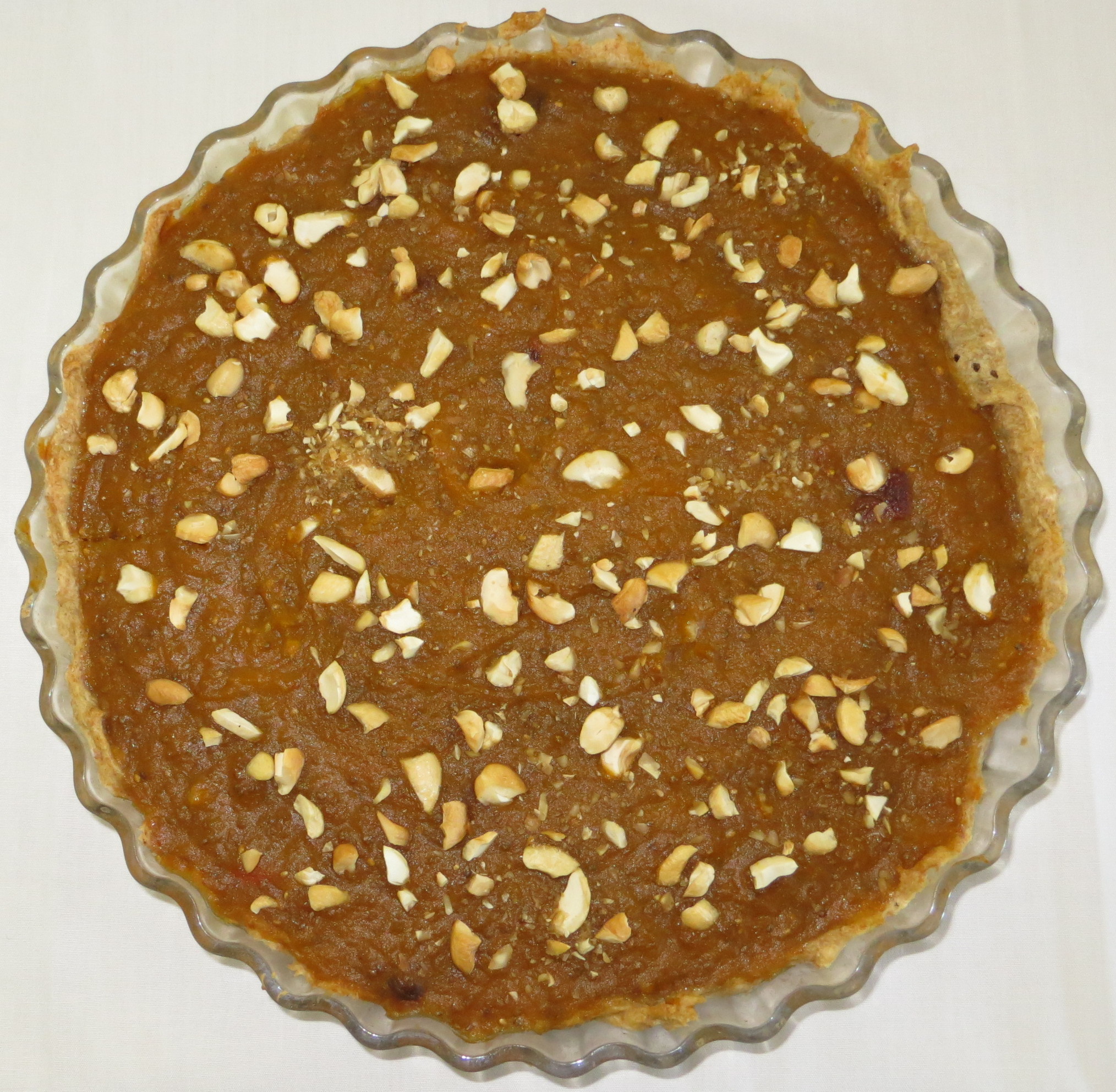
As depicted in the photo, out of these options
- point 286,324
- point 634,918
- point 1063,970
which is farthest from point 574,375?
point 1063,970

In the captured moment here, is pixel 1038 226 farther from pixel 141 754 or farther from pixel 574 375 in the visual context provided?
pixel 141 754

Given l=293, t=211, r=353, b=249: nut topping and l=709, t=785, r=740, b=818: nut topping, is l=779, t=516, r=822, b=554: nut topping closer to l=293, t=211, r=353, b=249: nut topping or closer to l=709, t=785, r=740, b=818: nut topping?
l=709, t=785, r=740, b=818: nut topping

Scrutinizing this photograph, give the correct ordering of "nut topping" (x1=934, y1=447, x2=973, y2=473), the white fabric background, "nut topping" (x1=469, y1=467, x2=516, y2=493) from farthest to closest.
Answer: the white fabric background < "nut topping" (x1=934, y1=447, x2=973, y2=473) < "nut topping" (x1=469, y1=467, x2=516, y2=493)

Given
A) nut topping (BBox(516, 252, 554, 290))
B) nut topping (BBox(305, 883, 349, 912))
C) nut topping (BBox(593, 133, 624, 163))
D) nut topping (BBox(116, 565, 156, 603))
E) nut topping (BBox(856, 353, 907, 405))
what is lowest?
nut topping (BBox(305, 883, 349, 912))

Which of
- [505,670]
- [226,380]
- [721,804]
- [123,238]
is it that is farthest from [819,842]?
[123,238]

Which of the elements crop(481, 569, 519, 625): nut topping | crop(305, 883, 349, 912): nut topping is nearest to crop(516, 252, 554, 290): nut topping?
crop(481, 569, 519, 625): nut topping

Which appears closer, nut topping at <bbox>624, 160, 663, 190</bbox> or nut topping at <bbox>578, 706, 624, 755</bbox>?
nut topping at <bbox>578, 706, 624, 755</bbox>

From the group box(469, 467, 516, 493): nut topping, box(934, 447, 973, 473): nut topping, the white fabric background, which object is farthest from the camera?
the white fabric background

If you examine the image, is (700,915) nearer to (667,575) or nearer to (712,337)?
(667,575)
